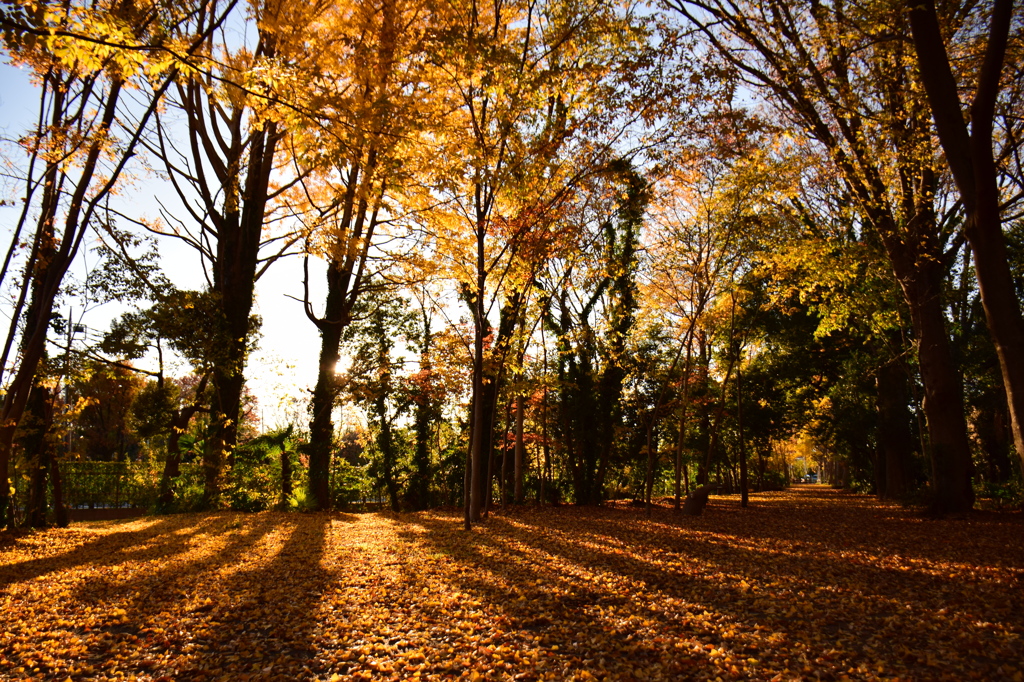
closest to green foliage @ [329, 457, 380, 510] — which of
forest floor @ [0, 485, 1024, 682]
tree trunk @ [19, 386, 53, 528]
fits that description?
tree trunk @ [19, 386, 53, 528]

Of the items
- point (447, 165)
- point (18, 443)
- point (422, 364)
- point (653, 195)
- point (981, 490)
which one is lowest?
point (981, 490)

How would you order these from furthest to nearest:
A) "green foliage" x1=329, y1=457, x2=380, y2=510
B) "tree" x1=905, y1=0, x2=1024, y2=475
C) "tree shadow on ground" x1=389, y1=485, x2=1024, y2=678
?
1. "green foliage" x1=329, y1=457, x2=380, y2=510
2. "tree" x1=905, y1=0, x2=1024, y2=475
3. "tree shadow on ground" x1=389, y1=485, x2=1024, y2=678

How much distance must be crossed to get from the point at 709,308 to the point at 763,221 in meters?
2.94

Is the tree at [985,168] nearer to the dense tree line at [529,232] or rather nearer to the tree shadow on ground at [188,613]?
the dense tree line at [529,232]

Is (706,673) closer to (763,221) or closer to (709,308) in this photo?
(763,221)

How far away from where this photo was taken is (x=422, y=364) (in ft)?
46.6

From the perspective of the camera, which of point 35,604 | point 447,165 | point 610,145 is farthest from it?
point 610,145

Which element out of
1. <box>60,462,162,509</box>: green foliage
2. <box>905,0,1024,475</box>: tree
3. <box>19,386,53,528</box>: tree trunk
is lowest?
<box>60,462,162,509</box>: green foliage

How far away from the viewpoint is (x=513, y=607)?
4516 mm

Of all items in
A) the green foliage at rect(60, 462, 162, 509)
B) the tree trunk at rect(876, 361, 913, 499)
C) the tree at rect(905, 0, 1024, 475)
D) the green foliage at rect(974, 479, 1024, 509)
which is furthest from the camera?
the tree trunk at rect(876, 361, 913, 499)

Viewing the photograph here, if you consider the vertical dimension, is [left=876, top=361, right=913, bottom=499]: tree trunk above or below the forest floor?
above

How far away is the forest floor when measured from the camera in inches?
134

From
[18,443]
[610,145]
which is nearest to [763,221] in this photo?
[610,145]

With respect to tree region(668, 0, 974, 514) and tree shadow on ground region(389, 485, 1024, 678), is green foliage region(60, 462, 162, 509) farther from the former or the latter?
tree region(668, 0, 974, 514)
